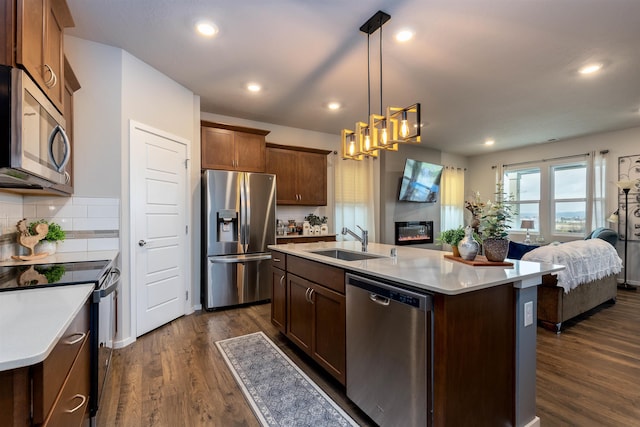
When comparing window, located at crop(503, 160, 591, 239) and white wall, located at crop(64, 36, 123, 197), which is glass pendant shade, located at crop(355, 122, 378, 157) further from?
window, located at crop(503, 160, 591, 239)

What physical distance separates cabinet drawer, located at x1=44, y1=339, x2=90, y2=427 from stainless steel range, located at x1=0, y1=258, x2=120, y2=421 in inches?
4.0

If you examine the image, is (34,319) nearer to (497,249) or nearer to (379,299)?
(379,299)

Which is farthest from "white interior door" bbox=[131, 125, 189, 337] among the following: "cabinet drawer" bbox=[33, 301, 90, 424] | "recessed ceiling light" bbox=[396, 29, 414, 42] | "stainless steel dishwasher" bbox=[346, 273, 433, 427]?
"recessed ceiling light" bbox=[396, 29, 414, 42]

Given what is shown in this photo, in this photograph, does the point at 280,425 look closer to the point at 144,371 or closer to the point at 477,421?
the point at 477,421

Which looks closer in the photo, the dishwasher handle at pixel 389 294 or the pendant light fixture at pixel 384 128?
the dishwasher handle at pixel 389 294

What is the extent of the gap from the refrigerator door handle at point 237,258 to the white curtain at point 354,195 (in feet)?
6.14

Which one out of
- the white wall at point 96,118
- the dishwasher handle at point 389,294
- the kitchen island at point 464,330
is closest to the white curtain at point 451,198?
the kitchen island at point 464,330

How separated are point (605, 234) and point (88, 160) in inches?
→ 268

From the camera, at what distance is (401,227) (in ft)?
20.3

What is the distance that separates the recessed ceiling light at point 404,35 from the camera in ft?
7.91

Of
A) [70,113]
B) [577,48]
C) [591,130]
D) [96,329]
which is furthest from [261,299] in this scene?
[591,130]

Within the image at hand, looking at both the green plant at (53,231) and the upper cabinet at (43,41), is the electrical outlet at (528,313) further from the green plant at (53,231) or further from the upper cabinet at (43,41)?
the green plant at (53,231)

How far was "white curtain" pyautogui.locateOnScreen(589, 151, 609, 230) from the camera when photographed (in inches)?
207

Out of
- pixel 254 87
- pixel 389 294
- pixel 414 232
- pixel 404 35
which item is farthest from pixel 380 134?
pixel 414 232
